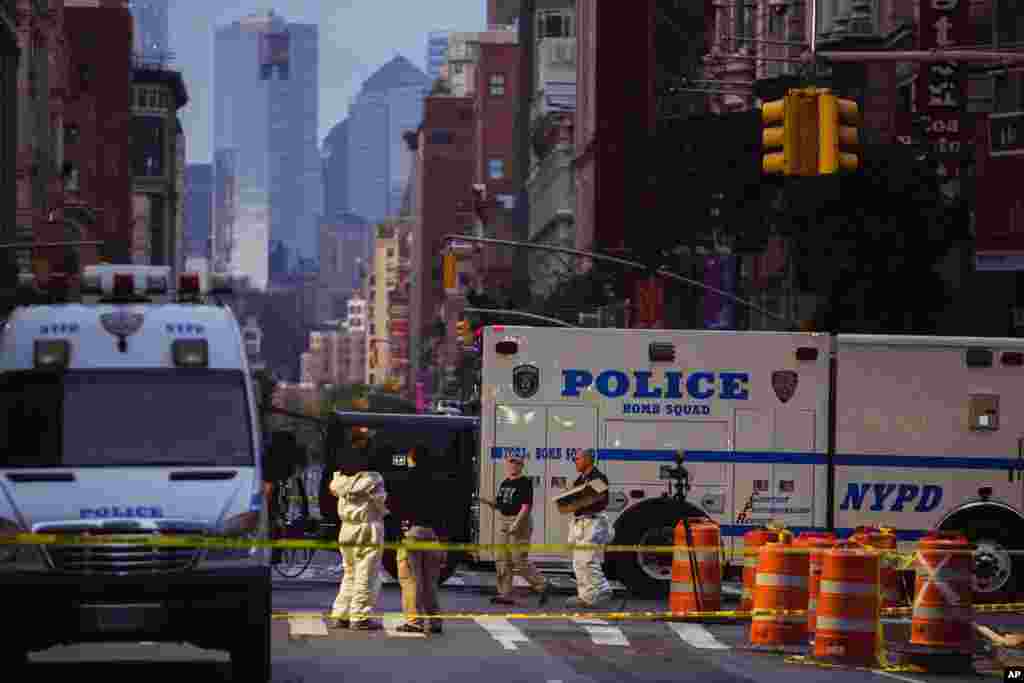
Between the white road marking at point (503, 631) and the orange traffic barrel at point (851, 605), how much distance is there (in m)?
3.02

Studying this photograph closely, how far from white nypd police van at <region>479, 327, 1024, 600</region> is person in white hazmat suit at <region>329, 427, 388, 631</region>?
223 inches

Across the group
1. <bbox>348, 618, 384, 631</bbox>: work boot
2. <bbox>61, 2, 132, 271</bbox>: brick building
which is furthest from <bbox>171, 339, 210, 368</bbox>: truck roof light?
<bbox>61, 2, 132, 271</bbox>: brick building

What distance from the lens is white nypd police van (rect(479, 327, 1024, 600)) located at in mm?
28641

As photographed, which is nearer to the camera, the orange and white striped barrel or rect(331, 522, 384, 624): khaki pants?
the orange and white striped barrel

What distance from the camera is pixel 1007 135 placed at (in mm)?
41312

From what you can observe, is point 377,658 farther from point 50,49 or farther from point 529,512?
point 50,49

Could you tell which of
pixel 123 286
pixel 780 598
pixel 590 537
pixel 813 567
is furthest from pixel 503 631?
pixel 123 286

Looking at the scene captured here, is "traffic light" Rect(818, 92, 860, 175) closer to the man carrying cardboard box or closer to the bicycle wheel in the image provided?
the man carrying cardboard box

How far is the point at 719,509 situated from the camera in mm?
28734

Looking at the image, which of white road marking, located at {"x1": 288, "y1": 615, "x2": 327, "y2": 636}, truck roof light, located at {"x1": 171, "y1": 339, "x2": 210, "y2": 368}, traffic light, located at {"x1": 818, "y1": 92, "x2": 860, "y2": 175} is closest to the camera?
truck roof light, located at {"x1": 171, "y1": 339, "x2": 210, "y2": 368}

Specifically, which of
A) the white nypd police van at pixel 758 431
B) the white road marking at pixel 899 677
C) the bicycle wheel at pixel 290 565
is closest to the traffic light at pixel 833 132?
the white nypd police van at pixel 758 431

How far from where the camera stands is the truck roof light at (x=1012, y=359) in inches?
1136

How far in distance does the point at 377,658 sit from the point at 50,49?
87980 millimetres

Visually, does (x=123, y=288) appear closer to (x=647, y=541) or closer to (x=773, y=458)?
(x=647, y=541)
